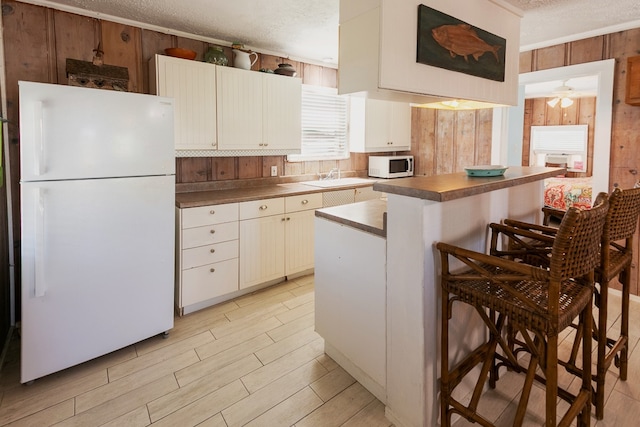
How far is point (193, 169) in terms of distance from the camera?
3359 mm

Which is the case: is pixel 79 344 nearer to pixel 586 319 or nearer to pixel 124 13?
pixel 124 13

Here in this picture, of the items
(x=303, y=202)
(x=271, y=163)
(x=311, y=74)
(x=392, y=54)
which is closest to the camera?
(x=392, y=54)

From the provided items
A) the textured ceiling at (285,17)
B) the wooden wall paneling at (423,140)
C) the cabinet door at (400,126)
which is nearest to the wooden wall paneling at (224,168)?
the textured ceiling at (285,17)

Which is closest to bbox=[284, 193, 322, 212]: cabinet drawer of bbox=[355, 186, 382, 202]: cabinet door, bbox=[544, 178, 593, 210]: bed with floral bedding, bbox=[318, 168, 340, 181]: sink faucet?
bbox=[355, 186, 382, 202]: cabinet door

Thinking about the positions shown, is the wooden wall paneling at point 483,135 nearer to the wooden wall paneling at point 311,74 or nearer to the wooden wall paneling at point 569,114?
the wooden wall paneling at point 311,74

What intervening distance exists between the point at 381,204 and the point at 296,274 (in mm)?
1616

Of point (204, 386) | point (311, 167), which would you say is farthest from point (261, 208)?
point (204, 386)

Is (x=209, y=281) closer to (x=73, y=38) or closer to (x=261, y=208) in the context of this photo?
(x=261, y=208)

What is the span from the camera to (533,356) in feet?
4.77

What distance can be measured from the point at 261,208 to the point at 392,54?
182cm

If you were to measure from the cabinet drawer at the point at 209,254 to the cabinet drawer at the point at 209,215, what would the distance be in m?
0.20

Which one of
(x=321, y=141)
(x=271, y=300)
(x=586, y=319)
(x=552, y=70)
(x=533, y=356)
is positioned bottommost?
(x=271, y=300)

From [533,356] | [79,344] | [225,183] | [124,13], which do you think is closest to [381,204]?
[533,356]

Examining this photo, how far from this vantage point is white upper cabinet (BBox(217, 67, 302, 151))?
10.5 ft
